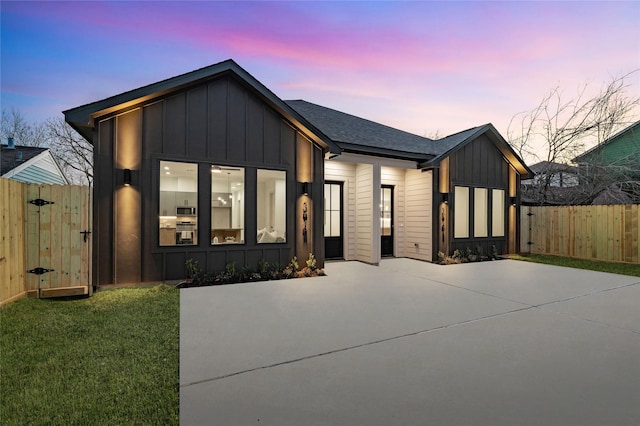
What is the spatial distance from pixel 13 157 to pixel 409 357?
14.0m

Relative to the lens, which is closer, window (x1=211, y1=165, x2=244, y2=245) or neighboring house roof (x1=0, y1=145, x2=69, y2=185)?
window (x1=211, y1=165, x2=244, y2=245)

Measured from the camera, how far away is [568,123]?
1283cm

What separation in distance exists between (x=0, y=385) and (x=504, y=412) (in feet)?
11.2

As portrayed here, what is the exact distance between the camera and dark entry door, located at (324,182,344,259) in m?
8.37

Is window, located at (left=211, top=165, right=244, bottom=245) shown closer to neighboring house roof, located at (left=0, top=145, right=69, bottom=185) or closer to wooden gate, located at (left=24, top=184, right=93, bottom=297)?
wooden gate, located at (left=24, top=184, right=93, bottom=297)

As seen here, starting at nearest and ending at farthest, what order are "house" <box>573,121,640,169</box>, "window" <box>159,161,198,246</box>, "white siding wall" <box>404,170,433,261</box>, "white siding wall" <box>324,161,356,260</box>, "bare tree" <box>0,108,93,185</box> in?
"window" <box>159,161,198,246</box> < "white siding wall" <box>324,161,356,260</box> < "white siding wall" <box>404,170,433,261</box> < "house" <box>573,121,640,169</box> < "bare tree" <box>0,108,93,185</box>

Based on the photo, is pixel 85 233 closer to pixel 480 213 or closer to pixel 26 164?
pixel 26 164

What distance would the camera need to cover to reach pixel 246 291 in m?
5.07

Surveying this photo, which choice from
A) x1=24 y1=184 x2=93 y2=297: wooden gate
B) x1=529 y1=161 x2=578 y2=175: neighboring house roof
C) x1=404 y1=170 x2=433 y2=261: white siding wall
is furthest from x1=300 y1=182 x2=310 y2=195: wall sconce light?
x1=529 y1=161 x2=578 y2=175: neighboring house roof

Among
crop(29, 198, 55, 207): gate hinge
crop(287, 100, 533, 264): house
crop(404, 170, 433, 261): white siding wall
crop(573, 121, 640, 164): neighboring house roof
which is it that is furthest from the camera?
crop(573, 121, 640, 164): neighboring house roof

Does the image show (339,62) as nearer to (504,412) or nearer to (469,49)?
(469,49)

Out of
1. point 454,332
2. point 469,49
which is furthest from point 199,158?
point 469,49

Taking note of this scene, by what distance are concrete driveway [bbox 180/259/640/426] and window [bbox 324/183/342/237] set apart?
3369 millimetres

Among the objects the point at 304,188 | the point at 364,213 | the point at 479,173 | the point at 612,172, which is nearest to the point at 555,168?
the point at 612,172
